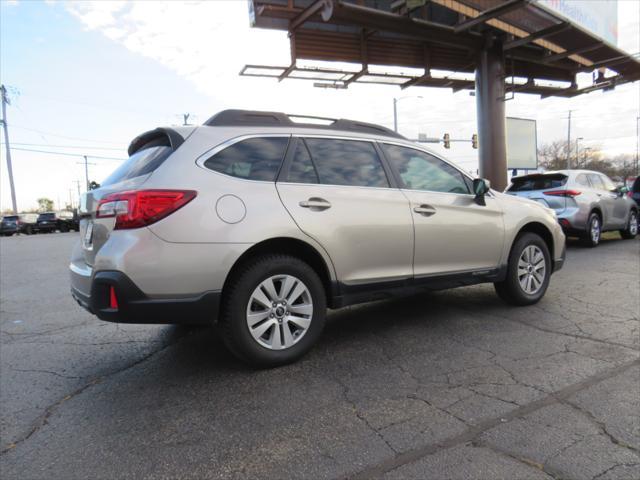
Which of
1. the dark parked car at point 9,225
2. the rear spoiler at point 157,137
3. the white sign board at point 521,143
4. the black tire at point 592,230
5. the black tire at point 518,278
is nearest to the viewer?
the rear spoiler at point 157,137

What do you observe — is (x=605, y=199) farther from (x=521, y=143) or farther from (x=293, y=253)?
(x=521, y=143)

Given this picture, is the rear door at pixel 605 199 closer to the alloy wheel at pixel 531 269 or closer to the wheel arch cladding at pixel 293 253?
the alloy wheel at pixel 531 269

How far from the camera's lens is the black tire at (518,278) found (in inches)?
194

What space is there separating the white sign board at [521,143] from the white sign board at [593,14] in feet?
34.9

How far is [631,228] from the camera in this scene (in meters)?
11.5

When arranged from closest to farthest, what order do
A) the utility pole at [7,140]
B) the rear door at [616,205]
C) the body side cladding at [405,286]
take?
the body side cladding at [405,286], the rear door at [616,205], the utility pole at [7,140]

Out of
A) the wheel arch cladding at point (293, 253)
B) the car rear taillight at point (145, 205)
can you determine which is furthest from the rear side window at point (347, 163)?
the car rear taillight at point (145, 205)

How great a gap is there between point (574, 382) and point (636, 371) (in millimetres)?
550

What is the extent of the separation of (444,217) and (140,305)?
2767 millimetres

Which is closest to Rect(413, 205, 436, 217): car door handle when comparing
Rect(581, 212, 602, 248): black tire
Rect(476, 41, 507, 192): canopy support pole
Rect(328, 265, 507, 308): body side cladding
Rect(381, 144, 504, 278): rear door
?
Rect(381, 144, 504, 278): rear door

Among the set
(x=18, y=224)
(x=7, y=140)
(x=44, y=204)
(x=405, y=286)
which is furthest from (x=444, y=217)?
(x=44, y=204)

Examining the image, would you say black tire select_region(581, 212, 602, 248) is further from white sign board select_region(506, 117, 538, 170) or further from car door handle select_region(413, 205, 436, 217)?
white sign board select_region(506, 117, 538, 170)

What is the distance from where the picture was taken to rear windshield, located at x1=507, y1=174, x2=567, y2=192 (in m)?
9.90

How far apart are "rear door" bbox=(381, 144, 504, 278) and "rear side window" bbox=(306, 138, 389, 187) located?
20 cm
